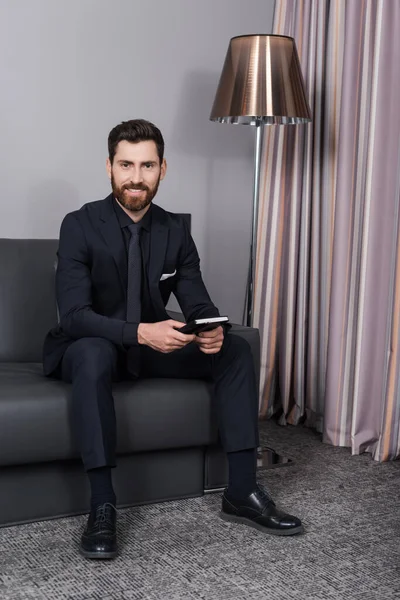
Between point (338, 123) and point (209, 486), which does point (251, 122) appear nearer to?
point (338, 123)

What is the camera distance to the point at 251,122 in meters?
3.40

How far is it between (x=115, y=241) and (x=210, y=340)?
42 centimetres

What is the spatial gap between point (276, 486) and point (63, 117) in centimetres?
166

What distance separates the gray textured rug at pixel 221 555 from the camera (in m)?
1.97

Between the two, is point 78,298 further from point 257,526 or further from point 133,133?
point 257,526

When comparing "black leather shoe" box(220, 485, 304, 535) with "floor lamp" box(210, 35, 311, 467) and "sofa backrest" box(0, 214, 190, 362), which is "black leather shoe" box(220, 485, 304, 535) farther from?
"sofa backrest" box(0, 214, 190, 362)

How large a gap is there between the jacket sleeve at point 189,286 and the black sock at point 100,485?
0.62m

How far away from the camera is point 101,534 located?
7.03 feet

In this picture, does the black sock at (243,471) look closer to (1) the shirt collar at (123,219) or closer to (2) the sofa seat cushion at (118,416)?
(2) the sofa seat cushion at (118,416)

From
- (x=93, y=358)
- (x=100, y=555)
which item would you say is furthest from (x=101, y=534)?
(x=93, y=358)

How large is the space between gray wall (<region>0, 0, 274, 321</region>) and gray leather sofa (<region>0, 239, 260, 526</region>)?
0.60m


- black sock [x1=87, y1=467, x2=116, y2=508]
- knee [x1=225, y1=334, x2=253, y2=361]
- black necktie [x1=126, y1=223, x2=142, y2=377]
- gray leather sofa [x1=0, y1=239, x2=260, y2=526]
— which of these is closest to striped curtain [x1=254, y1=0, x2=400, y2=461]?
gray leather sofa [x1=0, y1=239, x2=260, y2=526]

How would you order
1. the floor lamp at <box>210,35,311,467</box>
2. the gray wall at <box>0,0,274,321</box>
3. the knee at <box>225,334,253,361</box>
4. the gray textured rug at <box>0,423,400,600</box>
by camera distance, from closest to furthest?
1. the gray textured rug at <box>0,423,400,600</box>
2. the knee at <box>225,334,253,361</box>
3. the floor lamp at <box>210,35,311,467</box>
4. the gray wall at <box>0,0,274,321</box>

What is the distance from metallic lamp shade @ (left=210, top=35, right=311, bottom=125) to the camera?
305 cm
